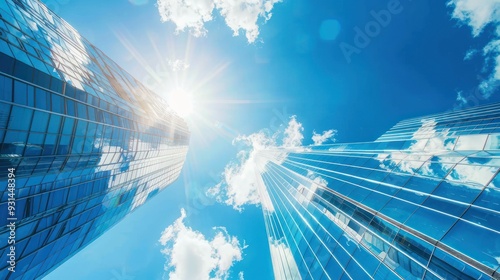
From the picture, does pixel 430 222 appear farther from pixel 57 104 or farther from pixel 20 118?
pixel 57 104

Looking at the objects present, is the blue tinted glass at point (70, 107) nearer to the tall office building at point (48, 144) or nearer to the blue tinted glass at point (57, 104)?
the tall office building at point (48, 144)

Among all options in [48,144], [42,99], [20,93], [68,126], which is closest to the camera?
[20,93]

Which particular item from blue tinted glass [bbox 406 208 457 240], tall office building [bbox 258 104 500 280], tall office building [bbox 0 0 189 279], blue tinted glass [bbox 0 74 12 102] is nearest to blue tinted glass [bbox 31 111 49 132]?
tall office building [bbox 0 0 189 279]

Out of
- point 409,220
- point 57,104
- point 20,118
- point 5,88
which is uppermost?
point 5,88

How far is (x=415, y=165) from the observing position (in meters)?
17.2

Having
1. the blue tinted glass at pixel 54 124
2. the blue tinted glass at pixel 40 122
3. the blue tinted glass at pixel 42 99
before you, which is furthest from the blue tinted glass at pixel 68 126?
the blue tinted glass at pixel 42 99

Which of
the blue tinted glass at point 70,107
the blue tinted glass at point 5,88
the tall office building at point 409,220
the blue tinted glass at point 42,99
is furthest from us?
the blue tinted glass at point 70,107

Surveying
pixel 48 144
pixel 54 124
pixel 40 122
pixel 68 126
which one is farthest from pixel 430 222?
pixel 68 126

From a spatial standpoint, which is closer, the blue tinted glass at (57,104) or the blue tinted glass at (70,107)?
the blue tinted glass at (57,104)

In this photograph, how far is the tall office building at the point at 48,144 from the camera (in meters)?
13.7

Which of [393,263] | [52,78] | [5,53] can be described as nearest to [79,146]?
[52,78]

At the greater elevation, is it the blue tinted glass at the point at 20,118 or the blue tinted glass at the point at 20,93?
the blue tinted glass at the point at 20,93

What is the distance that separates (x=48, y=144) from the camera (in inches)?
647

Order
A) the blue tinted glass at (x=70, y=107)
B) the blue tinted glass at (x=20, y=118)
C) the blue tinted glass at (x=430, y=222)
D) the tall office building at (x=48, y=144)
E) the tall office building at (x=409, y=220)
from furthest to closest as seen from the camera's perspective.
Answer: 1. the blue tinted glass at (x=70, y=107)
2. the tall office building at (x=48, y=144)
3. the blue tinted glass at (x=20, y=118)
4. the blue tinted glass at (x=430, y=222)
5. the tall office building at (x=409, y=220)
